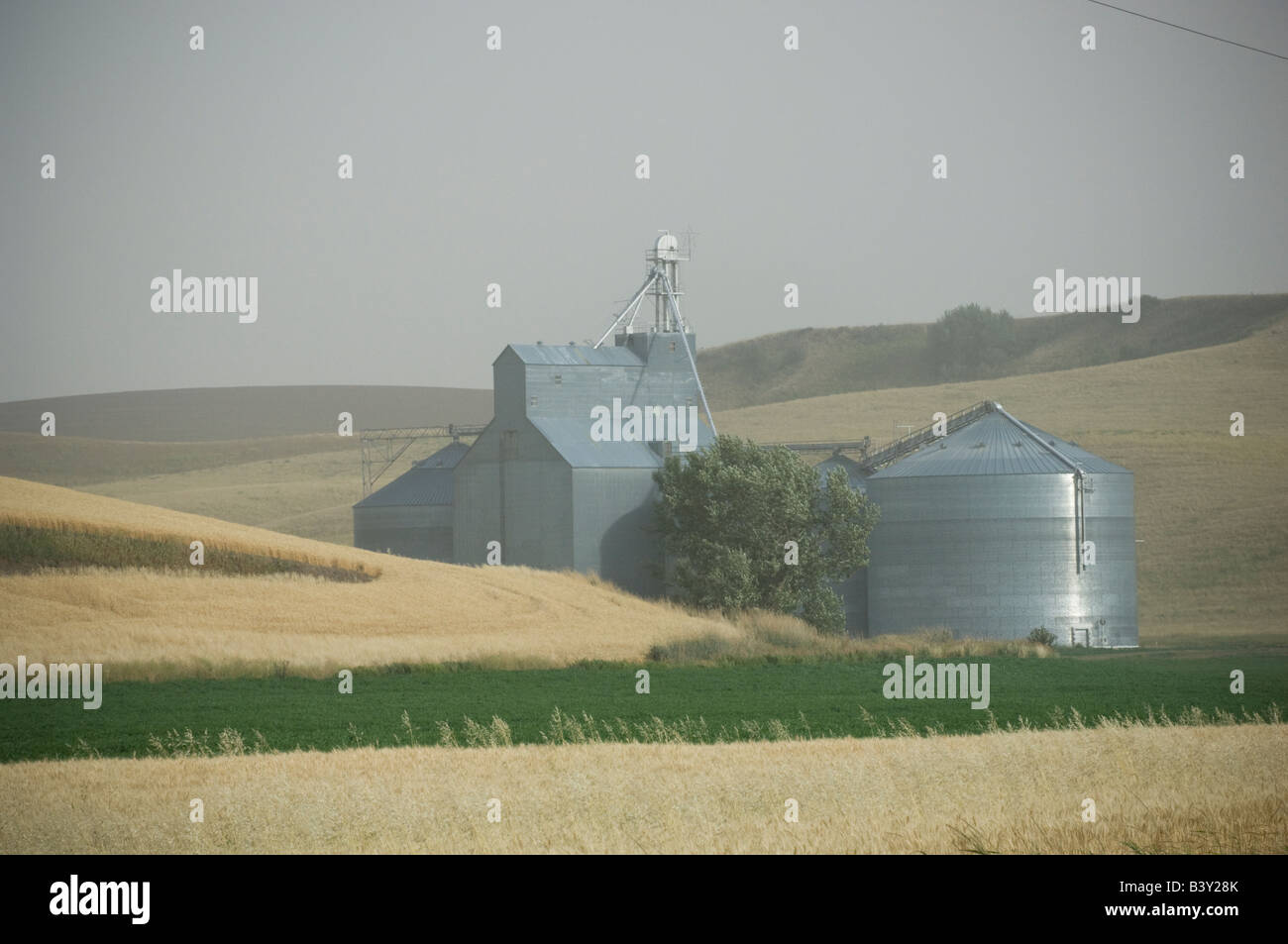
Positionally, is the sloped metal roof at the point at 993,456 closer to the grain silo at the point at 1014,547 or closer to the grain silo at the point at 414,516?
the grain silo at the point at 1014,547

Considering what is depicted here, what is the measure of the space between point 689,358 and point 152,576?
28696 mm

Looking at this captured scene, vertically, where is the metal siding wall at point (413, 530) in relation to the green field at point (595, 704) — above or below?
above

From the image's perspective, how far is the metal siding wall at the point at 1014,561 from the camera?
211 ft

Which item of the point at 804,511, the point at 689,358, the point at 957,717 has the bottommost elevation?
the point at 957,717

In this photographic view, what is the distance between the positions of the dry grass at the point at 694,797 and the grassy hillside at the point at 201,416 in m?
156

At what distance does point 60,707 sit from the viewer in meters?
35.4

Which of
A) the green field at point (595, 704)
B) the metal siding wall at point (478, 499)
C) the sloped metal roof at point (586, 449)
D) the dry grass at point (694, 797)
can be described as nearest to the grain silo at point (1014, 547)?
the sloped metal roof at point (586, 449)

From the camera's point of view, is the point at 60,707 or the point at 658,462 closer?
the point at 60,707

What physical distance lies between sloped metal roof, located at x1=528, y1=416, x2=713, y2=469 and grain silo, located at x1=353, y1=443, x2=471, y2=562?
42.8 ft

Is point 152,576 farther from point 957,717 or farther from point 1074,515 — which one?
point 1074,515

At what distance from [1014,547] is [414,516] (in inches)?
1176

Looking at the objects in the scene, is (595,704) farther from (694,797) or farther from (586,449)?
(586,449)

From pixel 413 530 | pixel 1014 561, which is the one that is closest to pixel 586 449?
pixel 413 530
